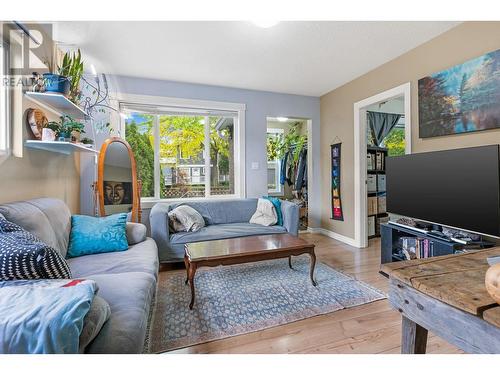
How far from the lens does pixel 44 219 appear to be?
1.69m

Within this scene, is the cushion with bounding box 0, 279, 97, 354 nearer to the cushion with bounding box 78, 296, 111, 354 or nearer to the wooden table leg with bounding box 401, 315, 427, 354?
the cushion with bounding box 78, 296, 111, 354

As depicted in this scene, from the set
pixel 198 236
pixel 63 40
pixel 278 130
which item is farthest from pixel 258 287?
pixel 278 130

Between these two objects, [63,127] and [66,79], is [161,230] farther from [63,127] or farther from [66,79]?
[66,79]

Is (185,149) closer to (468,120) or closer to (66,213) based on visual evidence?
(66,213)

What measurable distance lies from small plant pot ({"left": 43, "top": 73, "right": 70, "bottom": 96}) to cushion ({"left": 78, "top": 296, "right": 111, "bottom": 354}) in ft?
5.88

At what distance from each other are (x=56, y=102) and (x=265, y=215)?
98.5 inches

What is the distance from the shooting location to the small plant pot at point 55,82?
191 cm

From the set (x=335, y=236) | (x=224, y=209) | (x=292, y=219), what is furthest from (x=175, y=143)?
(x=335, y=236)

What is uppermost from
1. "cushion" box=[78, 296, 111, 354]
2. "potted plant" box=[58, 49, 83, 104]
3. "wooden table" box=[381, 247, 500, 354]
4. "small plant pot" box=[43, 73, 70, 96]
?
"potted plant" box=[58, 49, 83, 104]

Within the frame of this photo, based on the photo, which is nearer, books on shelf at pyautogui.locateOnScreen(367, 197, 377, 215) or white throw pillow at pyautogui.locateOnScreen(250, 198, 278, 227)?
white throw pillow at pyautogui.locateOnScreen(250, 198, 278, 227)

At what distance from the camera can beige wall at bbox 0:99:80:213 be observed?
1.72 m

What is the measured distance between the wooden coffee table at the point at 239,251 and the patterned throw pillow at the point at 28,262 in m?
1.01

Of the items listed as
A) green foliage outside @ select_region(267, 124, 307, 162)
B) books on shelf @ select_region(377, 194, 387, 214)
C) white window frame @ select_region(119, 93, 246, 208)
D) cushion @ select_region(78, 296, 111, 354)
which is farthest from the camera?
green foliage outside @ select_region(267, 124, 307, 162)

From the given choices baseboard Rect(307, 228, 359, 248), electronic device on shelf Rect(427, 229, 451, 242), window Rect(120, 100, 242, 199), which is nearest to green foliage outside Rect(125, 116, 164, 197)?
window Rect(120, 100, 242, 199)
